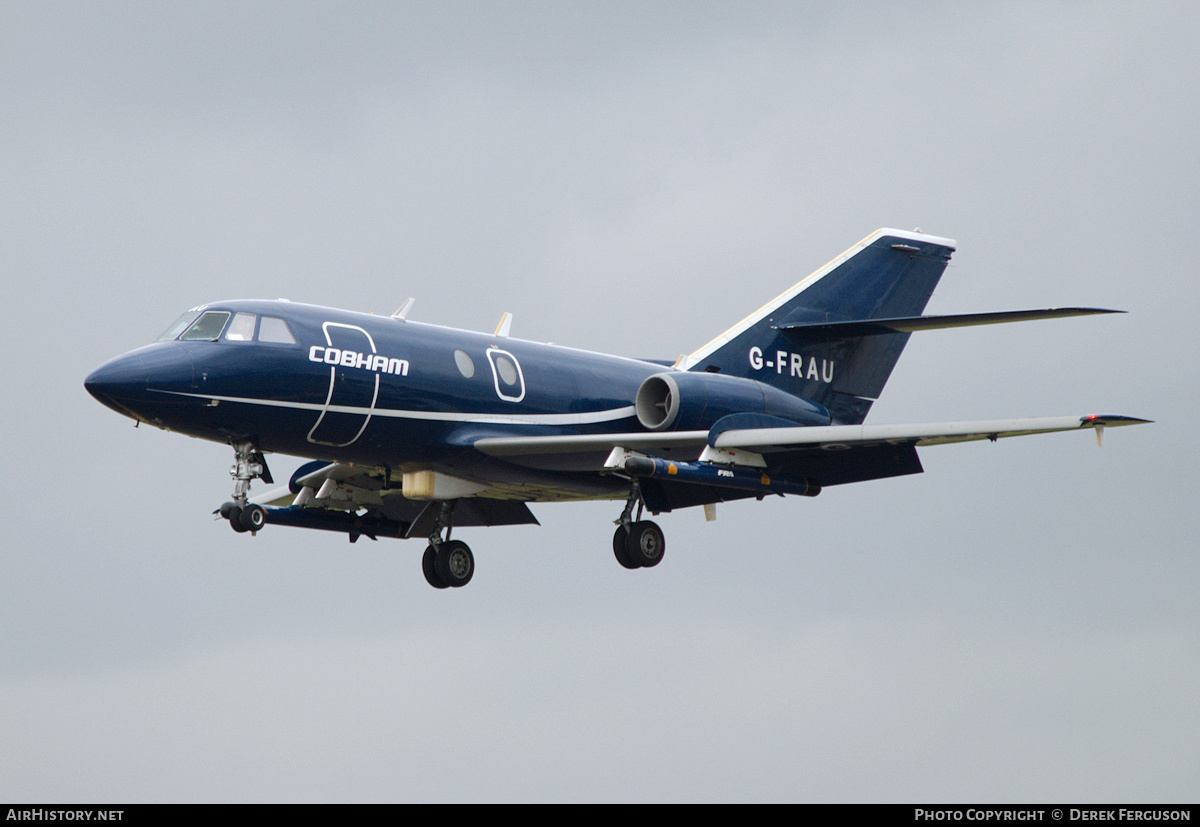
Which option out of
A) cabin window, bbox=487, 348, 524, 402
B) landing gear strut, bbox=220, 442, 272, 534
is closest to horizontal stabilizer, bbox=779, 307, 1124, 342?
cabin window, bbox=487, 348, 524, 402

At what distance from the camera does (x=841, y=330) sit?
28578 millimetres

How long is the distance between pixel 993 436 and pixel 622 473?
556 cm

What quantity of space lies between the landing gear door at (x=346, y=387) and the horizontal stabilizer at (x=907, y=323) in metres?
8.92

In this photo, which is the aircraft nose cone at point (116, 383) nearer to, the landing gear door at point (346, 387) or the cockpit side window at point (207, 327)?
the cockpit side window at point (207, 327)

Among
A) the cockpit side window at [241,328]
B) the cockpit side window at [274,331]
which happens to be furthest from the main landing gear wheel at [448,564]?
the cockpit side window at [241,328]

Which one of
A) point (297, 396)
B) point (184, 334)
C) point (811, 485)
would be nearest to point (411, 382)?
point (297, 396)

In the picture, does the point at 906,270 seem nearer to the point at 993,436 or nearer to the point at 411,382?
the point at 993,436

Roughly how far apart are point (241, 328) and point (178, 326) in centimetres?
96

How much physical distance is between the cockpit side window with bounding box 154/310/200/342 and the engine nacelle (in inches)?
289

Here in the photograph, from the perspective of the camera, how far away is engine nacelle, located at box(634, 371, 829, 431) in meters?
25.4

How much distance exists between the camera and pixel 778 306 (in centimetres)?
2933

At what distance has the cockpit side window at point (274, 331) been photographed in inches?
890

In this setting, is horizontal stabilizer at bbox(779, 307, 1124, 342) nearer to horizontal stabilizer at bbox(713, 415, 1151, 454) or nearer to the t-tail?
the t-tail

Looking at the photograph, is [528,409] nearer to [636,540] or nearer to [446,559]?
[636,540]
